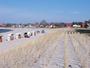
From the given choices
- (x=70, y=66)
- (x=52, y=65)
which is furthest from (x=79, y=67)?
(x=52, y=65)

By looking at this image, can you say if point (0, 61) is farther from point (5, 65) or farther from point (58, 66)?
point (58, 66)

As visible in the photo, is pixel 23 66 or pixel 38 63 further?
pixel 38 63

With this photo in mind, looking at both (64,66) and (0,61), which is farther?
(0,61)

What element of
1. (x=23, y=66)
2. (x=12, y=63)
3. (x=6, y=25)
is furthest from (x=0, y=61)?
(x=6, y=25)

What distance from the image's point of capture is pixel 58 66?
14.2 m

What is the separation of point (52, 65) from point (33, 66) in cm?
98

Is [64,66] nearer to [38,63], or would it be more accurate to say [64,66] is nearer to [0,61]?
[38,63]

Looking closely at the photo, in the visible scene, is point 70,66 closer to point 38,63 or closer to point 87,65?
point 87,65

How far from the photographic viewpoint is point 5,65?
14000 mm

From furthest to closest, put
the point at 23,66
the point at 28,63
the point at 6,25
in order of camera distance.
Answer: the point at 6,25 → the point at 28,63 → the point at 23,66

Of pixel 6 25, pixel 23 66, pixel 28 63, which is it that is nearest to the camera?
pixel 23 66

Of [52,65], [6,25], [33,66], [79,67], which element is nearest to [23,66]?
[33,66]

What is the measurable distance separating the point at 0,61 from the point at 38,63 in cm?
198

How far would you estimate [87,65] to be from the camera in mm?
14242
